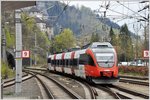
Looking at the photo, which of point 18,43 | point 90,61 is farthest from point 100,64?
point 18,43

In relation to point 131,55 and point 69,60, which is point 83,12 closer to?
point 131,55

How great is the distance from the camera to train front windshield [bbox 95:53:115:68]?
2811 centimetres

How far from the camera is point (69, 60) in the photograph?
39.2 metres

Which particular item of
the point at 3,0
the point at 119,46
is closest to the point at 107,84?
the point at 3,0

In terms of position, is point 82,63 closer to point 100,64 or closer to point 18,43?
point 100,64

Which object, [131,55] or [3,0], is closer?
[3,0]

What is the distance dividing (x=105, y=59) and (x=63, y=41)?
60.2m

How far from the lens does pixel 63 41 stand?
289 feet

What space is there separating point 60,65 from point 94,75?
18.9 meters

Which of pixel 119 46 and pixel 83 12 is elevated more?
pixel 83 12

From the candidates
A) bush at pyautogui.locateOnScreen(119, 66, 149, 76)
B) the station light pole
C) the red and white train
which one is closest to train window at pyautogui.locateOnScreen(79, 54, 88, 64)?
the red and white train

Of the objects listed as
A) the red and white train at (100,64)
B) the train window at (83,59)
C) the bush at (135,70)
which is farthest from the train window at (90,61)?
the bush at (135,70)

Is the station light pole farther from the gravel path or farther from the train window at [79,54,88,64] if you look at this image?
the train window at [79,54,88,64]

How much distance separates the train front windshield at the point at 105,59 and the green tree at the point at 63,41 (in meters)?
52.3
